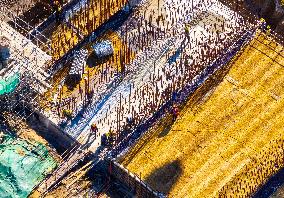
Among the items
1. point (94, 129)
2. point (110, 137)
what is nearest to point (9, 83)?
point (94, 129)

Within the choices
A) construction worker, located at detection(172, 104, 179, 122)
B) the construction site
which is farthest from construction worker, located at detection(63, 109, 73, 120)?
construction worker, located at detection(172, 104, 179, 122)

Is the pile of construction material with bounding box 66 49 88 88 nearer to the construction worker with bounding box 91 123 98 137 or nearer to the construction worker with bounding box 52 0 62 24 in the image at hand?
the construction worker with bounding box 52 0 62 24

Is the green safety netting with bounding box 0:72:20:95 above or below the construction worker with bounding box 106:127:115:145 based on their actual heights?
above

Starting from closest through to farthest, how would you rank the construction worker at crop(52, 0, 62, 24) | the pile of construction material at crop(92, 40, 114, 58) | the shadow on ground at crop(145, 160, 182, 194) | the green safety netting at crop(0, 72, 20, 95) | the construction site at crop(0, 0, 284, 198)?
the shadow on ground at crop(145, 160, 182, 194), the green safety netting at crop(0, 72, 20, 95), the construction site at crop(0, 0, 284, 198), the pile of construction material at crop(92, 40, 114, 58), the construction worker at crop(52, 0, 62, 24)

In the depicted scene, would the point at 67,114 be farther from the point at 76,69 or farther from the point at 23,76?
the point at 23,76

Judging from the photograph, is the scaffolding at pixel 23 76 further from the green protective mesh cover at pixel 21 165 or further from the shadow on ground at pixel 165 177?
the shadow on ground at pixel 165 177

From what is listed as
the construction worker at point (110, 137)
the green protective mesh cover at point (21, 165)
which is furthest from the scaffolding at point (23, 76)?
the construction worker at point (110, 137)
